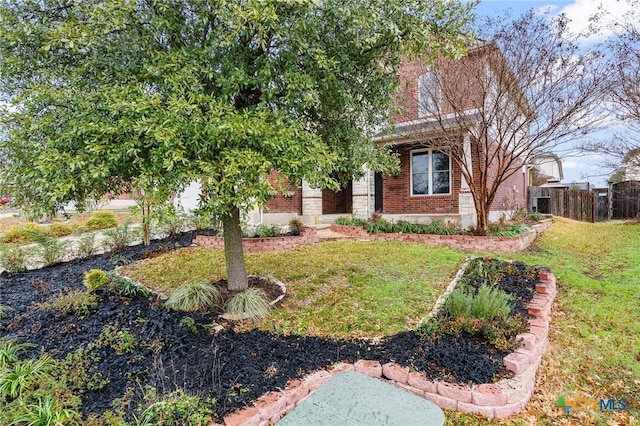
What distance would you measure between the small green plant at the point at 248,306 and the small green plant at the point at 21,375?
1846mm

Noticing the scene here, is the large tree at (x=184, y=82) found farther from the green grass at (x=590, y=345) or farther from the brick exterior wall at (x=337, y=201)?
the brick exterior wall at (x=337, y=201)

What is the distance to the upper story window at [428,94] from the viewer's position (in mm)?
9369

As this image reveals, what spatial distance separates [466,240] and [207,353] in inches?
288

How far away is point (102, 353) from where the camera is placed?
135 inches

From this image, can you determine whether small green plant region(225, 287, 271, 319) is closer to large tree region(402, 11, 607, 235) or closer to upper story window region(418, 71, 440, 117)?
large tree region(402, 11, 607, 235)

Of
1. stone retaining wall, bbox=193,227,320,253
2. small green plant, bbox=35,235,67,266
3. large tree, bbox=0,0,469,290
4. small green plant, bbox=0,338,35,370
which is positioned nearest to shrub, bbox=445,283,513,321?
large tree, bbox=0,0,469,290

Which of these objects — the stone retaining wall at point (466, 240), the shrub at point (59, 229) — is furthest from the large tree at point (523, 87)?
the shrub at point (59, 229)

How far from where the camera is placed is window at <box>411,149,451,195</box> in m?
11.5

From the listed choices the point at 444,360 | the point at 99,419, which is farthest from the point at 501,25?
the point at 99,419

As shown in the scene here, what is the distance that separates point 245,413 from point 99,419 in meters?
1.04

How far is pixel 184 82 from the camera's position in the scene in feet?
10.5

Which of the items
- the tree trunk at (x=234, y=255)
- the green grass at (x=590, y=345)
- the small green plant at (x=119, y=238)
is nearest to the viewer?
the green grass at (x=590, y=345)

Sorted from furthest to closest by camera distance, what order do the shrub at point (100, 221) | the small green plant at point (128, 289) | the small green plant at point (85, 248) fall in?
the shrub at point (100, 221), the small green plant at point (85, 248), the small green plant at point (128, 289)

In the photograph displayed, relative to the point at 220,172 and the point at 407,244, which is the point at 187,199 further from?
the point at 220,172
